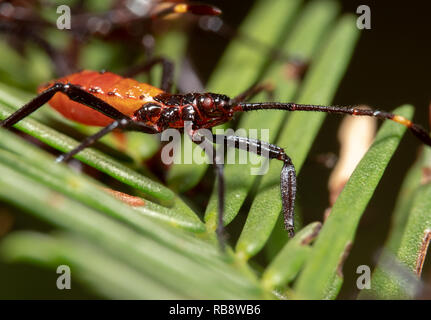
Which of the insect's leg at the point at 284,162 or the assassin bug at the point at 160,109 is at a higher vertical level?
the assassin bug at the point at 160,109

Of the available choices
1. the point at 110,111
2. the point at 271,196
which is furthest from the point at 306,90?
the point at 110,111

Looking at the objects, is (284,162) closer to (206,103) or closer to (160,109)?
(206,103)

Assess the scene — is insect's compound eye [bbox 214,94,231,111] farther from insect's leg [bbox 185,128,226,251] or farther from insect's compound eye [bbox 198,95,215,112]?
insect's leg [bbox 185,128,226,251]

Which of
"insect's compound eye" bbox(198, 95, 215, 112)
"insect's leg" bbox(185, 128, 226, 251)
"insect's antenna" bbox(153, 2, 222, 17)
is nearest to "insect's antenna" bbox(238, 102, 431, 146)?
"insect's compound eye" bbox(198, 95, 215, 112)

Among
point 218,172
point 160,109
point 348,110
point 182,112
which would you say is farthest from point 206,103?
point 348,110

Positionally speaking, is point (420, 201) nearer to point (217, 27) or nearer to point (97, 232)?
point (97, 232)

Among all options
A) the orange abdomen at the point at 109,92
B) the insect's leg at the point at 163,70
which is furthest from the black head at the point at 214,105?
the insect's leg at the point at 163,70

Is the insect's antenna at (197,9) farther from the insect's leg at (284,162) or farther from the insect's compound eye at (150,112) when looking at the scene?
the insect's leg at (284,162)
